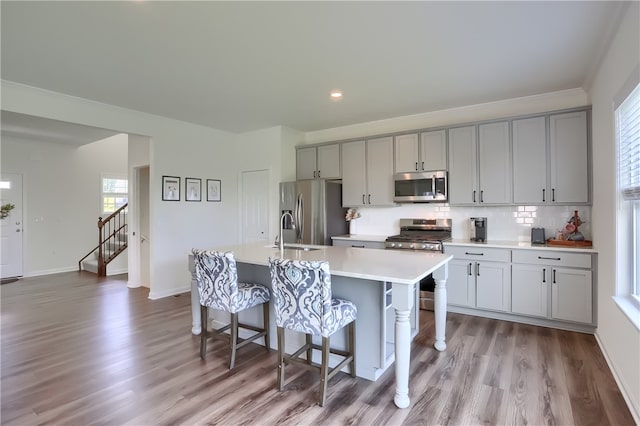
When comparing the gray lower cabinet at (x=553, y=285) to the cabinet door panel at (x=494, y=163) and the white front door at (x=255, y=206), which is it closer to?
the cabinet door panel at (x=494, y=163)

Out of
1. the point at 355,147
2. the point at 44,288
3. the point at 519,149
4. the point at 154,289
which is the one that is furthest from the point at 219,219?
the point at 519,149

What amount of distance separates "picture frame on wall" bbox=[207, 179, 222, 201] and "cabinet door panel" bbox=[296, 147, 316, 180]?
135 cm

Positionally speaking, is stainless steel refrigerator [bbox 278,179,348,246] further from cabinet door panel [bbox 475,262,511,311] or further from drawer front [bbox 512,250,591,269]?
drawer front [bbox 512,250,591,269]

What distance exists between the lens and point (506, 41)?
264 cm

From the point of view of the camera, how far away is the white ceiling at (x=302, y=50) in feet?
7.38

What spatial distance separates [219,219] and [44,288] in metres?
Answer: 2.96

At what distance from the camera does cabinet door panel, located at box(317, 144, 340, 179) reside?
17.0ft

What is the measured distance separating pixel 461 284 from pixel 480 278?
0.23 meters

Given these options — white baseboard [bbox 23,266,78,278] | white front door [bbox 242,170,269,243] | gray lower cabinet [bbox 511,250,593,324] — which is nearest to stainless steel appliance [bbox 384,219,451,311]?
gray lower cabinet [bbox 511,250,593,324]

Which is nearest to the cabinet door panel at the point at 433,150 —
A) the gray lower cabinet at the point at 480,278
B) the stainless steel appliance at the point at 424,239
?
the stainless steel appliance at the point at 424,239

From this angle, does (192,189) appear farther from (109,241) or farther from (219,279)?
(109,241)

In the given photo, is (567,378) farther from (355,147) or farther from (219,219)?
(219,219)

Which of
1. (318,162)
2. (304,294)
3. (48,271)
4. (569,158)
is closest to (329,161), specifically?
(318,162)

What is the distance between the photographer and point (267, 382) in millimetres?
2443
